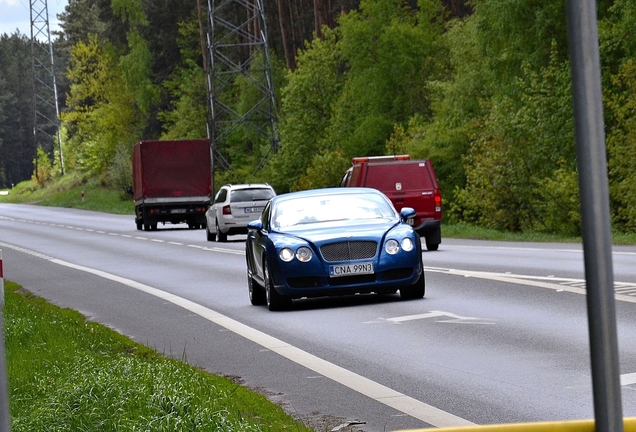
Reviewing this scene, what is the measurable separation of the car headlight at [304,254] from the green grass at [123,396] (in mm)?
4090

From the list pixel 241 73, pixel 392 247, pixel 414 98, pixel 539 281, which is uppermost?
pixel 241 73

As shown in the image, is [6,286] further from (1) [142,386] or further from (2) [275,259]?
(1) [142,386]

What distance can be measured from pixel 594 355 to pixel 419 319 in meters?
11.3

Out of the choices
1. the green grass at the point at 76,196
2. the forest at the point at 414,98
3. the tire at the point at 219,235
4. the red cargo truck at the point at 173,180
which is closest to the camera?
the forest at the point at 414,98

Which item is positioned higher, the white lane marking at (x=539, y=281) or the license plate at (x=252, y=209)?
the license plate at (x=252, y=209)

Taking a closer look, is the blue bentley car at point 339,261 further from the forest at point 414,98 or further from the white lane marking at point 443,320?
the forest at point 414,98

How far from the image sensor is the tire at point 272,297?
56.0 ft

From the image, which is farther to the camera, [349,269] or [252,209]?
[252,209]

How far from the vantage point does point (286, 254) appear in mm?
16812

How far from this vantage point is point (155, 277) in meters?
25.0

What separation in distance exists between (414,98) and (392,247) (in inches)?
1764

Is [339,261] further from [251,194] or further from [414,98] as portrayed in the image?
[414,98]

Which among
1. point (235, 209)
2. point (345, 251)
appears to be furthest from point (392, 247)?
point (235, 209)

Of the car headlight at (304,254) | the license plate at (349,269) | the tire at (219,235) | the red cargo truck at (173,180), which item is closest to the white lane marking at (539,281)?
the license plate at (349,269)
